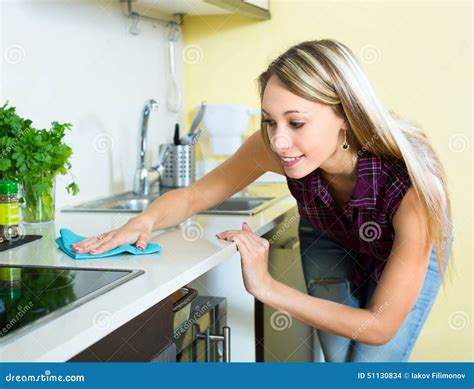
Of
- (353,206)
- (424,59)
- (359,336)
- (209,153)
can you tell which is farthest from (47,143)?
(424,59)

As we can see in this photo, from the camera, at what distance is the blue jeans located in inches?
62.3

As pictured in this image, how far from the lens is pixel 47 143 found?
5.11ft

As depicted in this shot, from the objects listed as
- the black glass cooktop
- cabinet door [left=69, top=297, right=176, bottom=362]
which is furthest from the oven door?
the black glass cooktop

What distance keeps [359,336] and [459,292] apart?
1.33 metres

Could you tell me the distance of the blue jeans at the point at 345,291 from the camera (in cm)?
158

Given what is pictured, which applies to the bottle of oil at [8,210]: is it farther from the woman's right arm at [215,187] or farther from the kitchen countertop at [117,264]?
the woman's right arm at [215,187]

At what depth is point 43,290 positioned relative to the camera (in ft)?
3.46

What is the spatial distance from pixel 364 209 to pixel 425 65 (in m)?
1.21

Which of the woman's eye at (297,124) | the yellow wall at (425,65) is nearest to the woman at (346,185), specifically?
the woman's eye at (297,124)

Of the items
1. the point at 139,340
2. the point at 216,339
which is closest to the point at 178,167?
the point at 216,339

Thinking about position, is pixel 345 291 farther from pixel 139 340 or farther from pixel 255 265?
pixel 139 340

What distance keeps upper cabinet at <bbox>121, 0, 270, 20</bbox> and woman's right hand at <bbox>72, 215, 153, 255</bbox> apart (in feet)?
2.90

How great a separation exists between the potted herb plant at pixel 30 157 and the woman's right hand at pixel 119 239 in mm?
271

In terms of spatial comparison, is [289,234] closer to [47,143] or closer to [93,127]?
[93,127]
